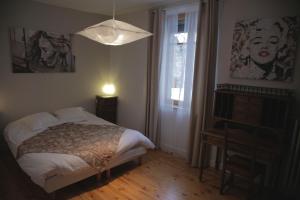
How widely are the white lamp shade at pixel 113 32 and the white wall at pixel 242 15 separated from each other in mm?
1242

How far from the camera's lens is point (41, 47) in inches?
145

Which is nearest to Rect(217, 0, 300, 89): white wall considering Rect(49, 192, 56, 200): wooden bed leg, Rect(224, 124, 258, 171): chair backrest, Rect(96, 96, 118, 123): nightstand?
Rect(224, 124, 258, 171): chair backrest

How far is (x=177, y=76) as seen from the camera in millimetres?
3521

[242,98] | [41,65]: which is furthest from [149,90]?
[41,65]

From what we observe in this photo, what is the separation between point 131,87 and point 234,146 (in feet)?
8.26

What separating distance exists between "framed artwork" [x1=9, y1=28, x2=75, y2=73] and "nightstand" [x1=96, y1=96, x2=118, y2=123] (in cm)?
85

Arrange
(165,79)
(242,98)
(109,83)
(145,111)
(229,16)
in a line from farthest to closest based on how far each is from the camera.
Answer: (109,83), (145,111), (165,79), (229,16), (242,98)

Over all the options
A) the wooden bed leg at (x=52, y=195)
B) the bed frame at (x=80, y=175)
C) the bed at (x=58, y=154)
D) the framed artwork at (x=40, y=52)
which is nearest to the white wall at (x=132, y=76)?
the bed at (x=58, y=154)

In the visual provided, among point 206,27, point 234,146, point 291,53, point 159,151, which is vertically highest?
point 206,27

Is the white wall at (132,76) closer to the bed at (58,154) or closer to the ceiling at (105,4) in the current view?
the ceiling at (105,4)

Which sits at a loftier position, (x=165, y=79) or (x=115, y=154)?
(x=165, y=79)

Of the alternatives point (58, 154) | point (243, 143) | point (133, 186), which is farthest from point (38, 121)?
point (243, 143)

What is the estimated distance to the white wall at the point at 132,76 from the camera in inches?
160

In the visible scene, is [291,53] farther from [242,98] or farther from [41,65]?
[41,65]
